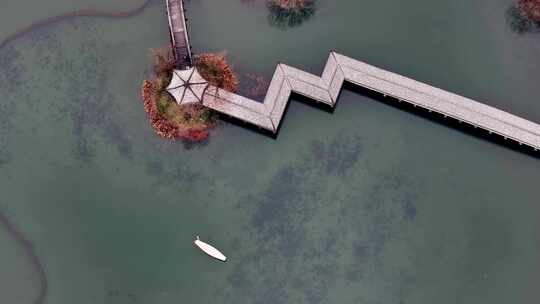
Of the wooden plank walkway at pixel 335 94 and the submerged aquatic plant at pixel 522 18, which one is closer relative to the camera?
the wooden plank walkway at pixel 335 94

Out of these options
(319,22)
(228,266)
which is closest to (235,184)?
→ (228,266)

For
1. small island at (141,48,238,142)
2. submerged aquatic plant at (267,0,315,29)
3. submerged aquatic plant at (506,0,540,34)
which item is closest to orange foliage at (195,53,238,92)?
small island at (141,48,238,142)

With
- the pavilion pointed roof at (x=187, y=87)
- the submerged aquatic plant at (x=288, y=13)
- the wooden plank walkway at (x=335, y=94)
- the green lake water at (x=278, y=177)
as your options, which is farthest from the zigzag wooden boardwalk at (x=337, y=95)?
the submerged aquatic plant at (x=288, y=13)

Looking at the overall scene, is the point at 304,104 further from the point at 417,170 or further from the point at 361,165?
the point at 417,170

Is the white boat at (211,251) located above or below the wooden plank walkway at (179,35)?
below

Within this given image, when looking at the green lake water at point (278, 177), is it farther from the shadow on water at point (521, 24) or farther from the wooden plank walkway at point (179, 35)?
the wooden plank walkway at point (179, 35)
